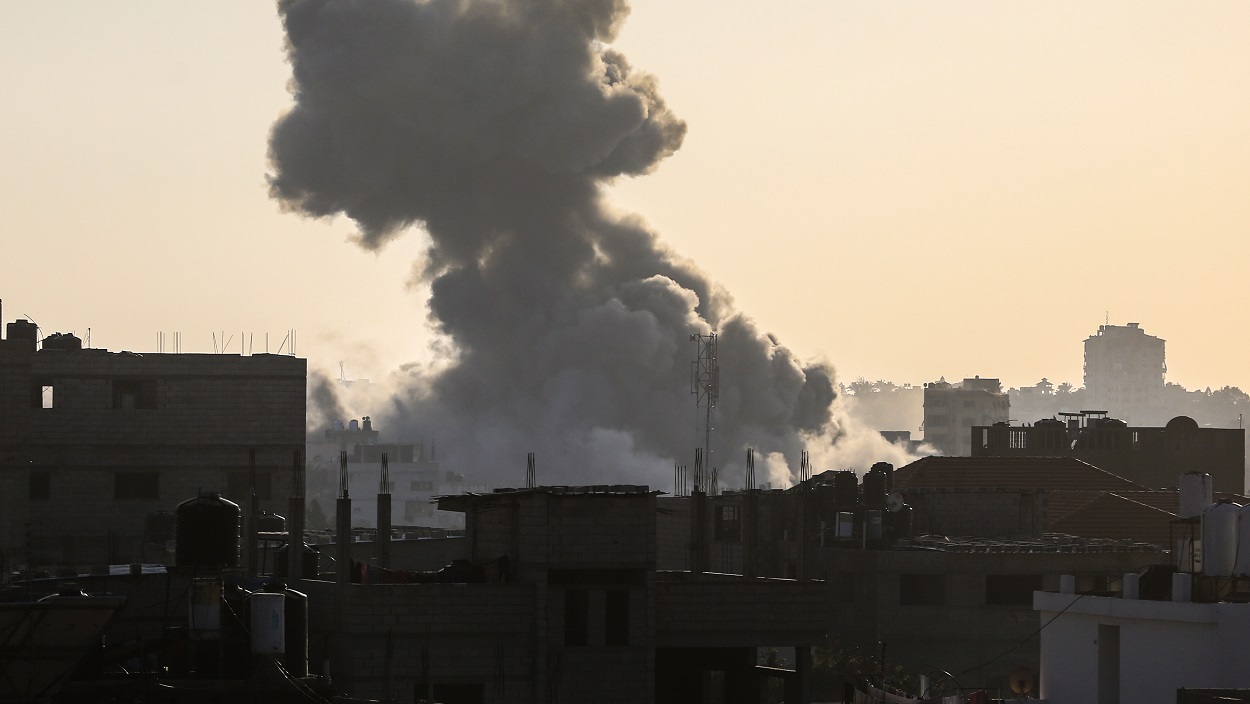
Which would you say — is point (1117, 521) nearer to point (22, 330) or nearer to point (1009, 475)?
point (1009, 475)

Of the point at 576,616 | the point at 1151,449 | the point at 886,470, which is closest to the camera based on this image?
the point at 576,616

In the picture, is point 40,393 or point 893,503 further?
point 40,393

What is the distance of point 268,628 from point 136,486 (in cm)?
3559

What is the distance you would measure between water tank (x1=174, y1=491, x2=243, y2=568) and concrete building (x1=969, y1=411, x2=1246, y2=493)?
64.2 m

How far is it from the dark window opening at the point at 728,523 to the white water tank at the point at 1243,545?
32.4 meters

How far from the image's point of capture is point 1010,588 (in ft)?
176

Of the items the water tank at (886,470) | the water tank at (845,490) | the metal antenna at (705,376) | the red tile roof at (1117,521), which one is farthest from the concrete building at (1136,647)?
the metal antenna at (705,376)

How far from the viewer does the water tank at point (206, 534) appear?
32.2 m

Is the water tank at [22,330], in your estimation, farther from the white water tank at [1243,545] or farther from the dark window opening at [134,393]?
the white water tank at [1243,545]

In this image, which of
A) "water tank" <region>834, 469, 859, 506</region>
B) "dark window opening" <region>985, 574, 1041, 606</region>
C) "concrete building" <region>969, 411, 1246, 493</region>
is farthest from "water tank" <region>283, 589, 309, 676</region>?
"concrete building" <region>969, 411, 1246, 493</region>

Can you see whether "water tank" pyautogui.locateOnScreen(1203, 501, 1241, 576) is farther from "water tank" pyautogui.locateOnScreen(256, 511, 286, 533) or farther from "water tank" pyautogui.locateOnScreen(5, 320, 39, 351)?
"water tank" pyautogui.locateOnScreen(5, 320, 39, 351)

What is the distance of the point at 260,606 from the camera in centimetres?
2689

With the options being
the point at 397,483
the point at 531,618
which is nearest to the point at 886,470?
the point at 531,618

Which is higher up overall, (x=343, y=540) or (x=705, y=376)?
(x=705, y=376)
